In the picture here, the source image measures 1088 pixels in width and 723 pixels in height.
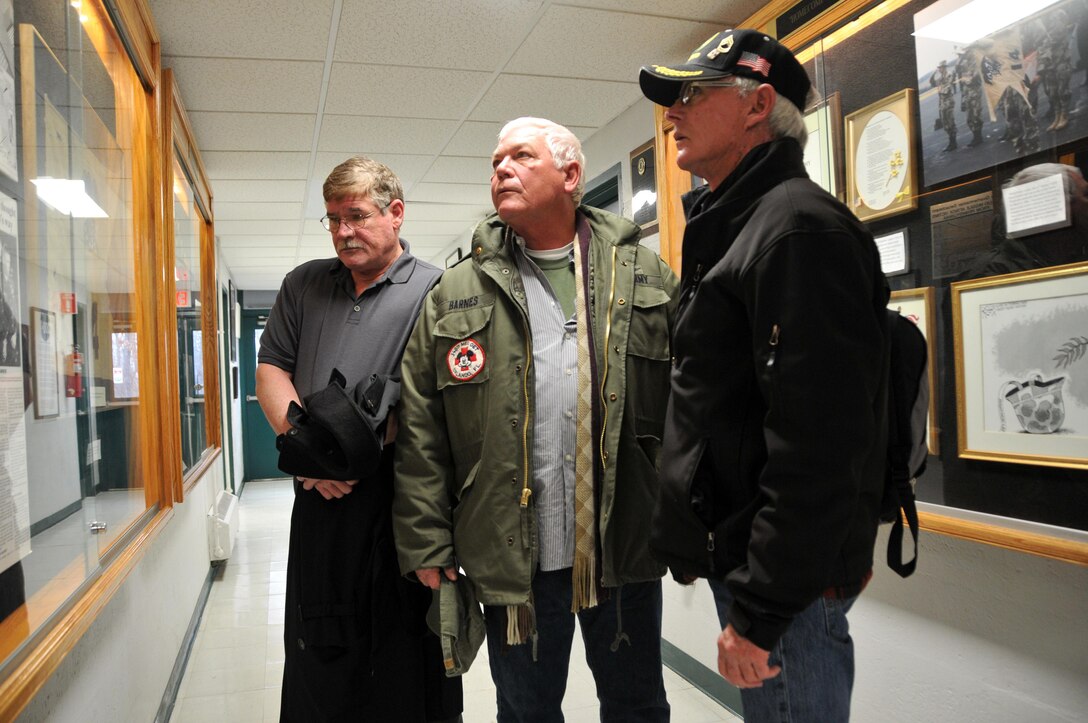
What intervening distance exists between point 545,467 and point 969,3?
1.42 m

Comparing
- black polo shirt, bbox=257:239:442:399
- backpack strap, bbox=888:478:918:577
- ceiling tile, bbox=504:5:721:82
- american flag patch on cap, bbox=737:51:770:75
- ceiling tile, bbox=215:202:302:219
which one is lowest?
backpack strap, bbox=888:478:918:577

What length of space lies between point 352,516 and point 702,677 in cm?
183

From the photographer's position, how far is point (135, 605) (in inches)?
83.3

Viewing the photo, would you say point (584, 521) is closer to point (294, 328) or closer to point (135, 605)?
Answer: point (294, 328)

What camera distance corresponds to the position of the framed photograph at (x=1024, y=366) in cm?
147

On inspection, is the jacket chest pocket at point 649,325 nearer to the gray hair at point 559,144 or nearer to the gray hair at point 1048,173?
the gray hair at point 559,144

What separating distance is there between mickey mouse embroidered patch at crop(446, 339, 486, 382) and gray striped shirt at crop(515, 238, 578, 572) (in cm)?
12

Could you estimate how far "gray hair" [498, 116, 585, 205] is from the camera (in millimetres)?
1594

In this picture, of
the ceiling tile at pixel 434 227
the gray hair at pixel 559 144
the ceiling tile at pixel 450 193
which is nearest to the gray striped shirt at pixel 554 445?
the gray hair at pixel 559 144

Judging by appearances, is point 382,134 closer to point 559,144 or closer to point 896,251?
point 559,144

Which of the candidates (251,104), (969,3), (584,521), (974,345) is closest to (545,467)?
(584,521)

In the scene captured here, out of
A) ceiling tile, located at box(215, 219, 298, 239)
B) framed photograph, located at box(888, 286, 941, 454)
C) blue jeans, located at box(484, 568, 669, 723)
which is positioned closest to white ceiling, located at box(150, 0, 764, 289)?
ceiling tile, located at box(215, 219, 298, 239)

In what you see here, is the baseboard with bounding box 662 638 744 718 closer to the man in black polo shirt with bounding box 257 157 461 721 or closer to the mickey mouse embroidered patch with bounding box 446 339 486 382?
the man in black polo shirt with bounding box 257 157 461 721

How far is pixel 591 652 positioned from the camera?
1.57m
